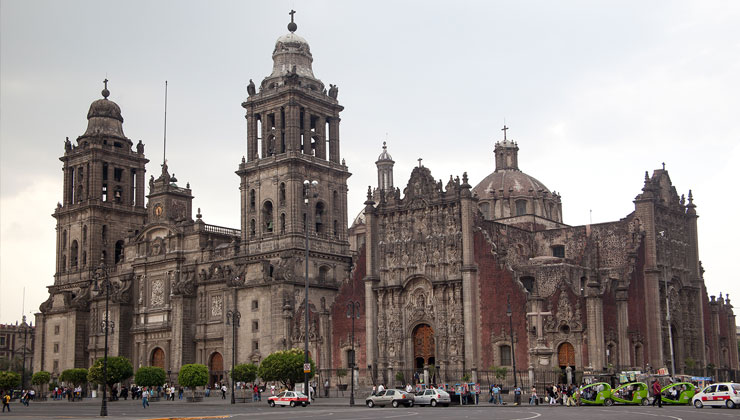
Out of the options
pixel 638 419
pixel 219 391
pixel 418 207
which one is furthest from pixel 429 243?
pixel 638 419

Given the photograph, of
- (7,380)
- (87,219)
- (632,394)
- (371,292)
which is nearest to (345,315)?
(371,292)

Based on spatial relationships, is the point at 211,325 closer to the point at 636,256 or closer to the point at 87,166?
the point at 87,166

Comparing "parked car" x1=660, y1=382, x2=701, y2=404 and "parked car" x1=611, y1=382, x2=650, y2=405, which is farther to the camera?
"parked car" x1=611, y1=382, x2=650, y2=405

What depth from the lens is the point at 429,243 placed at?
7175cm

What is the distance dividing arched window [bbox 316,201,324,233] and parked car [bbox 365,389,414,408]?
1362 inches

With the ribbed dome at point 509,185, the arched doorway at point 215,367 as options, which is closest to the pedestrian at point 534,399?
the ribbed dome at point 509,185

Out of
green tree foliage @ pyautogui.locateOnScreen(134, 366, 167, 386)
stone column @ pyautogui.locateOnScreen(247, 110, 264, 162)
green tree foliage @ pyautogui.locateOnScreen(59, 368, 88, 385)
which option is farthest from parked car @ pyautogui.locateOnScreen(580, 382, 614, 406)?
green tree foliage @ pyautogui.locateOnScreen(59, 368, 88, 385)

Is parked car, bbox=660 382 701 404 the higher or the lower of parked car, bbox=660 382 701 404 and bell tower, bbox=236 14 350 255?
the lower

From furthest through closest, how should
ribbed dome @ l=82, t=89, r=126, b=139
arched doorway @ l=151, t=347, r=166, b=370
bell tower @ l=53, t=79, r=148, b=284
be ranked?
ribbed dome @ l=82, t=89, r=126, b=139 → bell tower @ l=53, t=79, r=148, b=284 → arched doorway @ l=151, t=347, r=166, b=370

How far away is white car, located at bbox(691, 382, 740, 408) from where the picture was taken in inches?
1754

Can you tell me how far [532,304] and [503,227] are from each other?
935cm

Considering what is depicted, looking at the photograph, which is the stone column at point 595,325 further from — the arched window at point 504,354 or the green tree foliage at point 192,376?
the green tree foliage at point 192,376

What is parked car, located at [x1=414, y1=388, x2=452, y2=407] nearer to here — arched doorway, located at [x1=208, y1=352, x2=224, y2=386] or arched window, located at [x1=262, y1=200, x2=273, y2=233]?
arched window, located at [x1=262, y1=200, x2=273, y2=233]

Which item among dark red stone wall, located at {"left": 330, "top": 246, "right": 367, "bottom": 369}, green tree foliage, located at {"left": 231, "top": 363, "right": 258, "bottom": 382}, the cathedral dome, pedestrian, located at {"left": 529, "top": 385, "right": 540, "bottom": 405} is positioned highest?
the cathedral dome
